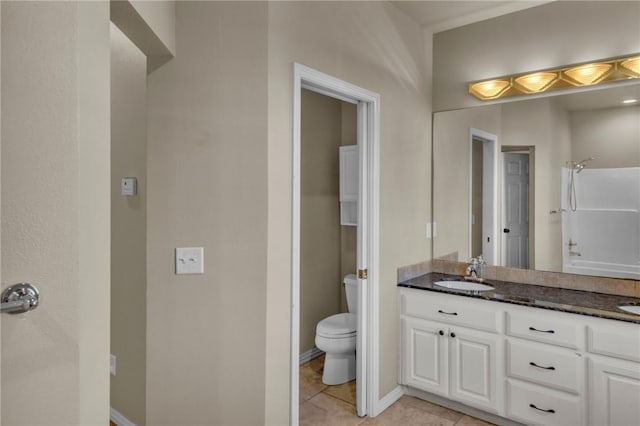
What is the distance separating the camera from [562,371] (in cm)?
206

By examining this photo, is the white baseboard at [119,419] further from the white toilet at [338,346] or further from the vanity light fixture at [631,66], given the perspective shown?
the vanity light fixture at [631,66]

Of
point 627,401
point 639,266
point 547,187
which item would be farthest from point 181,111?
point 639,266

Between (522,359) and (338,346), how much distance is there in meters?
1.19

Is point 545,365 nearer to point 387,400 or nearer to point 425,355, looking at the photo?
point 425,355

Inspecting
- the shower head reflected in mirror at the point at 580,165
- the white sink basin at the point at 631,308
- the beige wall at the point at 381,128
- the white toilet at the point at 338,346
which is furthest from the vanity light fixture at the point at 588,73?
the white toilet at the point at 338,346

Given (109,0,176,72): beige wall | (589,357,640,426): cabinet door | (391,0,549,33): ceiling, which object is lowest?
(589,357,640,426): cabinet door

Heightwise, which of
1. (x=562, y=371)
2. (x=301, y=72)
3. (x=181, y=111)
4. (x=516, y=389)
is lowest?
(x=516, y=389)

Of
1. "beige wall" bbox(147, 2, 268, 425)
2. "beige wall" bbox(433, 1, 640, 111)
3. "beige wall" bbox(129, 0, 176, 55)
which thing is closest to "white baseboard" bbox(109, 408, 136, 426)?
"beige wall" bbox(147, 2, 268, 425)

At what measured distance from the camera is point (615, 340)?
191 cm

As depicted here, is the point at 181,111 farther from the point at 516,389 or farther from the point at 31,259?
the point at 516,389

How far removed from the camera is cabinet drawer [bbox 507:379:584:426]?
2042 millimetres

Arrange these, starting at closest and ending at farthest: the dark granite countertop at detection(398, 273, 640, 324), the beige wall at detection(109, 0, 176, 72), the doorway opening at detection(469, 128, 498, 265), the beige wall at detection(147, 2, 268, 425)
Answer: the beige wall at detection(109, 0, 176, 72), the beige wall at detection(147, 2, 268, 425), the dark granite countertop at detection(398, 273, 640, 324), the doorway opening at detection(469, 128, 498, 265)

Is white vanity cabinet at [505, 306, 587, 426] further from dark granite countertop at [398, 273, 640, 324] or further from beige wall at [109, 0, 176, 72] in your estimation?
beige wall at [109, 0, 176, 72]

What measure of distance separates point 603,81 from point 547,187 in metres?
0.72
